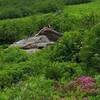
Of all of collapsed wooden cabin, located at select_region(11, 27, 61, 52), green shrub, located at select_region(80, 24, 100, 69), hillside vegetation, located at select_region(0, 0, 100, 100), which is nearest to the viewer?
hillside vegetation, located at select_region(0, 0, 100, 100)

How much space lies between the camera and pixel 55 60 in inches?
1043

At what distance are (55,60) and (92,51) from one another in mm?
2945

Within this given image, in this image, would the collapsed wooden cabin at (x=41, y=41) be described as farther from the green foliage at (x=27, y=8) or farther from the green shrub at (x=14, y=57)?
the green foliage at (x=27, y=8)

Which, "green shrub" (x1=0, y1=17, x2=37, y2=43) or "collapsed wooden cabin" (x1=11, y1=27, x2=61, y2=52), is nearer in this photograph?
"collapsed wooden cabin" (x1=11, y1=27, x2=61, y2=52)

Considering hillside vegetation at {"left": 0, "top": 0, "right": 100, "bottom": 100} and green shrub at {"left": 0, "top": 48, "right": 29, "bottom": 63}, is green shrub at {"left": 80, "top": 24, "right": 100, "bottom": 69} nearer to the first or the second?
hillside vegetation at {"left": 0, "top": 0, "right": 100, "bottom": 100}

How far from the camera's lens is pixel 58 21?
3666 cm

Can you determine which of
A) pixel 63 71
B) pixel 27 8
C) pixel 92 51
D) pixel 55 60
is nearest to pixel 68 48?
pixel 55 60

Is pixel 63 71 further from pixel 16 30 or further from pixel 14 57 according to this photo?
pixel 16 30

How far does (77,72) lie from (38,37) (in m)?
9.47

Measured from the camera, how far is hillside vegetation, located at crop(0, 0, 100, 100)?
66.2 ft

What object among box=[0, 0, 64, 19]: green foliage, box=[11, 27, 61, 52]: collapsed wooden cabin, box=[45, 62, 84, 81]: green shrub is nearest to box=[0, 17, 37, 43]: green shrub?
box=[11, 27, 61, 52]: collapsed wooden cabin

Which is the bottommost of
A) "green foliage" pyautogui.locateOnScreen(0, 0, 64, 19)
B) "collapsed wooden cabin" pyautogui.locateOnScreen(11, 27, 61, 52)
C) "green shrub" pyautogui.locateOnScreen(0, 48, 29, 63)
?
"green foliage" pyautogui.locateOnScreen(0, 0, 64, 19)

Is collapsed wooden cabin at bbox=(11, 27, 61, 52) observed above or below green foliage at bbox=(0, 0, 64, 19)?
above

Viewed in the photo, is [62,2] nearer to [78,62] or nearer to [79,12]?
[79,12]
